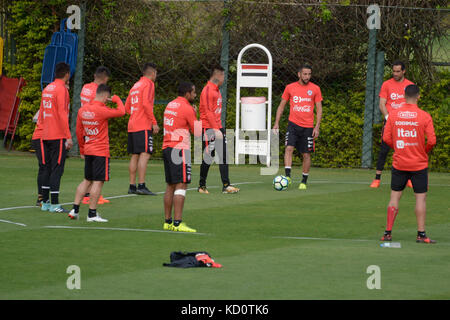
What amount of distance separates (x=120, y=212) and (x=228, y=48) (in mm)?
9055

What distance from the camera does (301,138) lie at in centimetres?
1524

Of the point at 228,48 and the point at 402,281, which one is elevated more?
the point at 228,48

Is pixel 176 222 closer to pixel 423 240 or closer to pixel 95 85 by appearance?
pixel 423 240

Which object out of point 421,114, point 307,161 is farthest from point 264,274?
point 307,161

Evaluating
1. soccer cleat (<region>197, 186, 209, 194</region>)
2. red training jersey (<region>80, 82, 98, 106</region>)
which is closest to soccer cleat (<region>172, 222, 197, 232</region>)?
red training jersey (<region>80, 82, 98, 106</region>)

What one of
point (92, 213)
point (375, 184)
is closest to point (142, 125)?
point (92, 213)

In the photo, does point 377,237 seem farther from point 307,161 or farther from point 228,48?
point 228,48

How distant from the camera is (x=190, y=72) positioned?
2075 cm

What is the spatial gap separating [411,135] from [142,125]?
5768mm

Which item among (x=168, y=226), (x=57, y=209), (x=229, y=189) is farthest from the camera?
(x=229, y=189)

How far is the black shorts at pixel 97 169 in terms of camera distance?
430 inches

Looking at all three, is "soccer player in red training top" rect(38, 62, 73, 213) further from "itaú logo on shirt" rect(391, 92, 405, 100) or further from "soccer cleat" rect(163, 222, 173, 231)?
"itaú logo on shirt" rect(391, 92, 405, 100)

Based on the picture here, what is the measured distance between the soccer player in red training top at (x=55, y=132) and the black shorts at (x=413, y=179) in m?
4.82

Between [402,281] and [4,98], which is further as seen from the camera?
[4,98]
